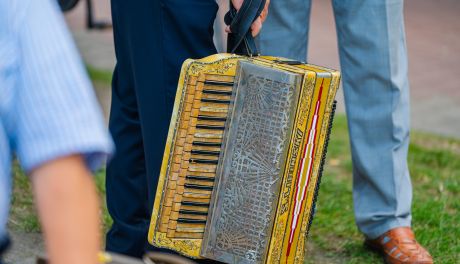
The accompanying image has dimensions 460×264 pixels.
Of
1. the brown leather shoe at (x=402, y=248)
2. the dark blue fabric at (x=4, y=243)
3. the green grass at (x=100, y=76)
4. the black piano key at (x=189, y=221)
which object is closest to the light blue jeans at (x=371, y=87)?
the brown leather shoe at (x=402, y=248)

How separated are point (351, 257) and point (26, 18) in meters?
2.27

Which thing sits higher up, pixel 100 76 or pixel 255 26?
pixel 255 26

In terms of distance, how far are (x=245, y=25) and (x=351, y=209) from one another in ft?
4.90

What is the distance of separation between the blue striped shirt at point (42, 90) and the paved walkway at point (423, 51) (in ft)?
14.6

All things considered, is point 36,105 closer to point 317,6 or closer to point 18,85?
point 18,85

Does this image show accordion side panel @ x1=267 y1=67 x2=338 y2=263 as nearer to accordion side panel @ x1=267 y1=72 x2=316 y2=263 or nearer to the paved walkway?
accordion side panel @ x1=267 y1=72 x2=316 y2=263

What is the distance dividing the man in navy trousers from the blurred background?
1.56 feet

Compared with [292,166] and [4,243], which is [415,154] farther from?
[4,243]

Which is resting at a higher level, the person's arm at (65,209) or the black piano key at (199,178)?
the person's arm at (65,209)

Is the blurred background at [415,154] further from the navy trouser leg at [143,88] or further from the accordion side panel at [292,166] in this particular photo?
the accordion side panel at [292,166]

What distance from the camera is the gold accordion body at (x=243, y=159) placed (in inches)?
90.5

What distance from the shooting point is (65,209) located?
1048 mm

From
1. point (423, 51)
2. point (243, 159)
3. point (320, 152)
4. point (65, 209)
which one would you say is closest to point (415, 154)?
point (320, 152)

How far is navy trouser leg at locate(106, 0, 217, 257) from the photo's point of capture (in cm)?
244
